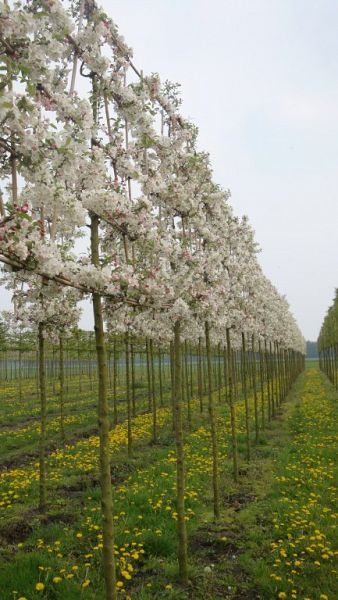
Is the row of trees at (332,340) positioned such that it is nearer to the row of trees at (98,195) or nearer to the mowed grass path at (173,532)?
the mowed grass path at (173,532)

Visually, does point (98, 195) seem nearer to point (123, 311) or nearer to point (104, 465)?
point (123, 311)

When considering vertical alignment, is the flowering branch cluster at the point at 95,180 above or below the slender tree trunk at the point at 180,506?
above

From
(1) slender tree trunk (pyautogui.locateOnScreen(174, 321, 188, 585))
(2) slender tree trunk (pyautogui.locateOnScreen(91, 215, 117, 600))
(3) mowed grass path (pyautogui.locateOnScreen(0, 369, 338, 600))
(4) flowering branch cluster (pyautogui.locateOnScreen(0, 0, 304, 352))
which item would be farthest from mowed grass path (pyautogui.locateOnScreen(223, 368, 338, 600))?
(4) flowering branch cluster (pyautogui.locateOnScreen(0, 0, 304, 352))

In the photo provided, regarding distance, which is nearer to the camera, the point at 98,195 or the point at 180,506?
the point at 98,195

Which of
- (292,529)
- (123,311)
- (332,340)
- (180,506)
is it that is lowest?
(292,529)

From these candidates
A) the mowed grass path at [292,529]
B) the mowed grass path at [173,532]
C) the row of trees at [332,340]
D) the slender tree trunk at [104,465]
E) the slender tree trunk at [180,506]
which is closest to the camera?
the slender tree trunk at [104,465]

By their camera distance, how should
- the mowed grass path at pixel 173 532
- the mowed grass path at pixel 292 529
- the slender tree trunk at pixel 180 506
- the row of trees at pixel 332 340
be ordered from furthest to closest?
the row of trees at pixel 332 340 → the slender tree trunk at pixel 180 506 → the mowed grass path at pixel 292 529 → the mowed grass path at pixel 173 532

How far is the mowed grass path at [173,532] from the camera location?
20.1 feet

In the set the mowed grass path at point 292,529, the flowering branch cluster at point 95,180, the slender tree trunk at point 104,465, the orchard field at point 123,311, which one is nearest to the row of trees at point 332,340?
the mowed grass path at point 292,529

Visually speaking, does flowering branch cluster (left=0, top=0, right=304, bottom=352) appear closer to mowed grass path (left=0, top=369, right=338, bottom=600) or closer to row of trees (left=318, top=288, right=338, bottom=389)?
mowed grass path (left=0, top=369, right=338, bottom=600)

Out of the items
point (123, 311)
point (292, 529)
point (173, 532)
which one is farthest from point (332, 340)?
point (123, 311)

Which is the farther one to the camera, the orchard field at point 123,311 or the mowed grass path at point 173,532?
the mowed grass path at point 173,532

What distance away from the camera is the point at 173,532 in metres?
7.66

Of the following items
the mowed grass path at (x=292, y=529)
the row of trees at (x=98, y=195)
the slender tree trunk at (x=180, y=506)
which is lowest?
the mowed grass path at (x=292, y=529)
